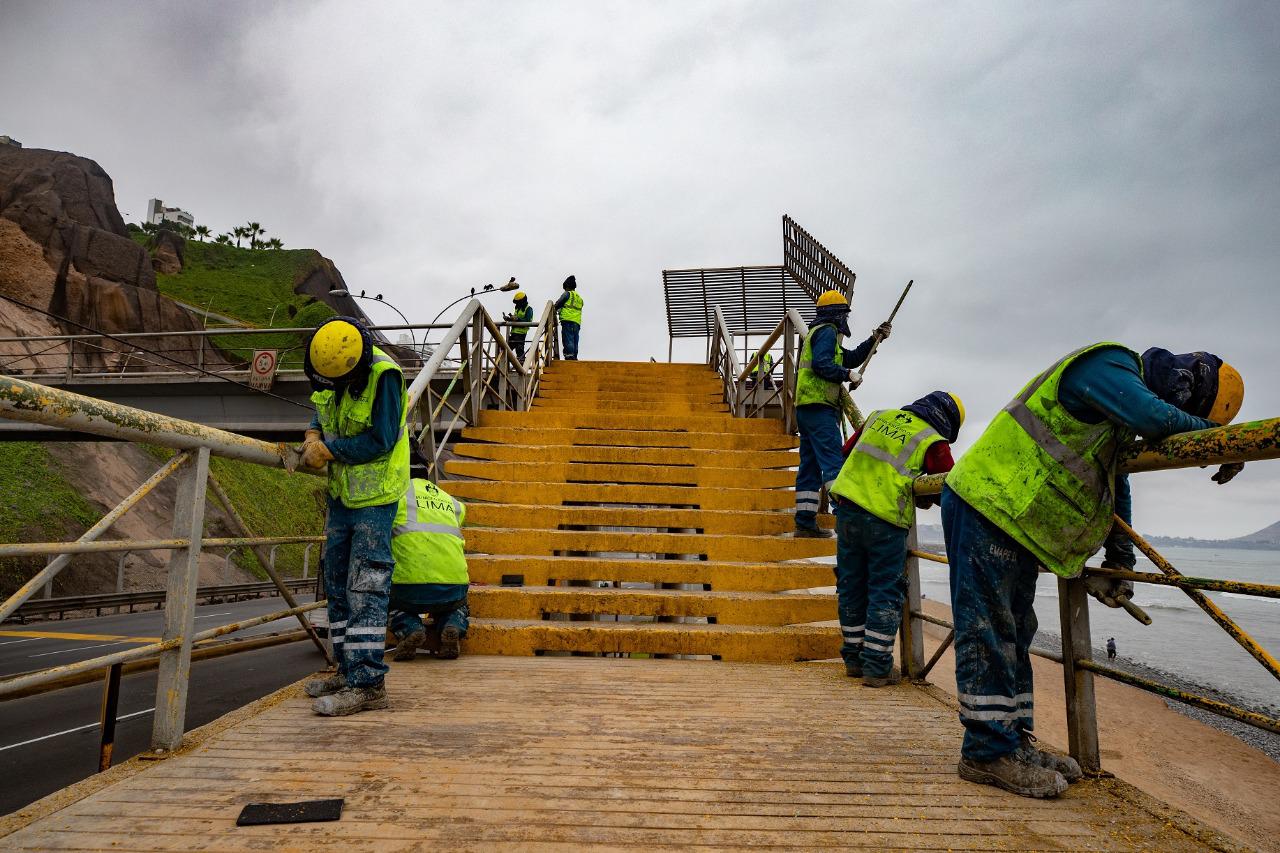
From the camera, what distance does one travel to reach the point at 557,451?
6598 millimetres

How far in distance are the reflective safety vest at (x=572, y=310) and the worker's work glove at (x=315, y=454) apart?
959 centimetres

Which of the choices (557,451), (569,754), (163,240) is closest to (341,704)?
(569,754)

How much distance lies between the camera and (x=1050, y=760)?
7.05 ft

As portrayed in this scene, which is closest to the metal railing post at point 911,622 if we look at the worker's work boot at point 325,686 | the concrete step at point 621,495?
the concrete step at point 621,495

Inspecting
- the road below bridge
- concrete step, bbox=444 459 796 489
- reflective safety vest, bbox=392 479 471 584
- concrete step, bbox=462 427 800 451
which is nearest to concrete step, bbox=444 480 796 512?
concrete step, bbox=444 459 796 489

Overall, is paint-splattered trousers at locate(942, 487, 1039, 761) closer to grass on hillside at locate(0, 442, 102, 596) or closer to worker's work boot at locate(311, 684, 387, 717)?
worker's work boot at locate(311, 684, 387, 717)

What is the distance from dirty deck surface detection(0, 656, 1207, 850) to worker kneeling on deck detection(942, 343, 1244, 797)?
0.67 feet

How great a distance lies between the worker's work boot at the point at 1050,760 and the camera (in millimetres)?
2106

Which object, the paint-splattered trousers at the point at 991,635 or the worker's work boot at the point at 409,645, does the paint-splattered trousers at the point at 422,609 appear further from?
the paint-splattered trousers at the point at 991,635

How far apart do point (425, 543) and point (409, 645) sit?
0.61m

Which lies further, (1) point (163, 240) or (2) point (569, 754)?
(1) point (163, 240)

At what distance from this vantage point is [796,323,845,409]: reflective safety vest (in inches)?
210

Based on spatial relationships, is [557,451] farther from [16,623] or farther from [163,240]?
[163,240]

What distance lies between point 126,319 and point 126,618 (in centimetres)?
2279
